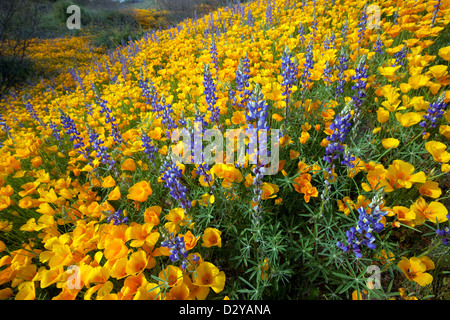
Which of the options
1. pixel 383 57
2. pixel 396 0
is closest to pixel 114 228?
pixel 383 57

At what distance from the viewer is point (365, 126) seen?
2.49 metres

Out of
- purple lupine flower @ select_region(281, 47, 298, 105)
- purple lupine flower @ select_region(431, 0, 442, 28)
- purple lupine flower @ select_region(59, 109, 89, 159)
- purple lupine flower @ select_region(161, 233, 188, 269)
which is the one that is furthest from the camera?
purple lupine flower @ select_region(431, 0, 442, 28)

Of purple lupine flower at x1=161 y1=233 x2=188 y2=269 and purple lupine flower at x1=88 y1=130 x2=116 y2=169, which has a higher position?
purple lupine flower at x1=88 y1=130 x2=116 y2=169

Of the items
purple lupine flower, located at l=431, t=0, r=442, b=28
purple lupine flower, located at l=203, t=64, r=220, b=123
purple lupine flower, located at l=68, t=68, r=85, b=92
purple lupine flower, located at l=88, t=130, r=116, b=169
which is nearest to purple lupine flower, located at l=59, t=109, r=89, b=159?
purple lupine flower, located at l=88, t=130, r=116, b=169

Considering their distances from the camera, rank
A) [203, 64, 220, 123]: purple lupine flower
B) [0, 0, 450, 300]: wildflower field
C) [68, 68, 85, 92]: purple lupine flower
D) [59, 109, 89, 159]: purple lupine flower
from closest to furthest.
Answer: [0, 0, 450, 300]: wildflower field
[203, 64, 220, 123]: purple lupine flower
[59, 109, 89, 159]: purple lupine flower
[68, 68, 85, 92]: purple lupine flower

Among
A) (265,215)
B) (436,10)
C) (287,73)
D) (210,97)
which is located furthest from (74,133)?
(436,10)

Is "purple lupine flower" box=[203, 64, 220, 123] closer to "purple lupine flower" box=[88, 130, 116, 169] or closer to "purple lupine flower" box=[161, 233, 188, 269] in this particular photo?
"purple lupine flower" box=[88, 130, 116, 169]

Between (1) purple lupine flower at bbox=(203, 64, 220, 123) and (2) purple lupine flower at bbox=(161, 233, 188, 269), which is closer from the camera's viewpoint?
(2) purple lupine flower at bbox=(161, 233, 188, 269)

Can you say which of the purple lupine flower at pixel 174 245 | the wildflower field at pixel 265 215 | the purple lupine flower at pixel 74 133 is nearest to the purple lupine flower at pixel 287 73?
the wildflower field at pixel 265 215

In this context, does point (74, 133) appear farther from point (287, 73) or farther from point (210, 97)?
point (287, 73)

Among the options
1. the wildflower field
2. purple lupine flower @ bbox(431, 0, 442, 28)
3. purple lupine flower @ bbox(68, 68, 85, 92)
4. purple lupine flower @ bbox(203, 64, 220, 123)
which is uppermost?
purple lupine flower @ bbox(431, 0, 442, 28)

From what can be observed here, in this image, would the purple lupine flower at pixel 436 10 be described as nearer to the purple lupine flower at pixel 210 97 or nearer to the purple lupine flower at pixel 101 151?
the purple lupine flower at pixel 210 97
